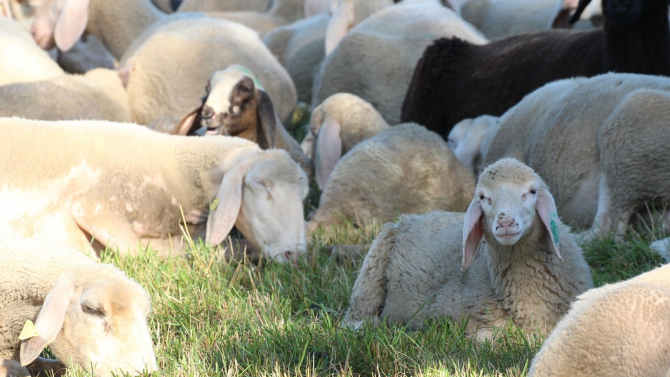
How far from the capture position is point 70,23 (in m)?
9.12

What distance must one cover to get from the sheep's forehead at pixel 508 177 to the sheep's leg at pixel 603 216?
1588 mm

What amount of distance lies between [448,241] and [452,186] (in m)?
1.91

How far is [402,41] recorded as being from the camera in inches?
354

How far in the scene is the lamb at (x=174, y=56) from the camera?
8266 millimetres

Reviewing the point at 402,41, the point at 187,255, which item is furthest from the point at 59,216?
the point at 402,41

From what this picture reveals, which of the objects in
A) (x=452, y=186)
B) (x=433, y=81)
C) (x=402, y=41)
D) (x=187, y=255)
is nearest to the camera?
(x=187, y=255)

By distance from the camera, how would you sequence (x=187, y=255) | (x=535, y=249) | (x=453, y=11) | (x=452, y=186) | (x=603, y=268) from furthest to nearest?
(x=453, y=11) < (x=452, y=186) < (x=187, y=255) < (x=603, y=268) < (x=535, y=249)

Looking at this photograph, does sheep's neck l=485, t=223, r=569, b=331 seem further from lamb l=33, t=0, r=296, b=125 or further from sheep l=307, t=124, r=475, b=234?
lamb l=33, t=0, r=296, b=125

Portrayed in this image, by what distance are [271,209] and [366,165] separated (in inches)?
31.9

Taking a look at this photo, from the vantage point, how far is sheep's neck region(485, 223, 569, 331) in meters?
4.00

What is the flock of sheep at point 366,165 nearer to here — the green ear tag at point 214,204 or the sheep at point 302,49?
the green ear tag at point 214,204

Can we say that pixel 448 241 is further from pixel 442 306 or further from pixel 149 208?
pixel 149 208

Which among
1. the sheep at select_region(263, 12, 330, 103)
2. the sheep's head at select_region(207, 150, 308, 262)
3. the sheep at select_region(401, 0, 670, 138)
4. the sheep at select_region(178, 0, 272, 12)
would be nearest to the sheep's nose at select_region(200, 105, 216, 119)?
the sheep's head at select_region(207, 150, 308, 262)

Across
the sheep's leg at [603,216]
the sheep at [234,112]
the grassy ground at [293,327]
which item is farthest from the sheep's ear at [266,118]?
the sheep's leg at [603,216]
